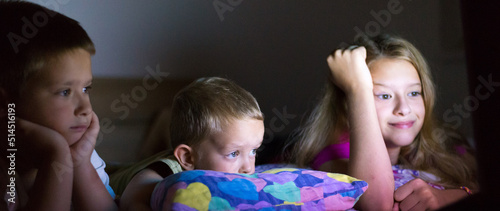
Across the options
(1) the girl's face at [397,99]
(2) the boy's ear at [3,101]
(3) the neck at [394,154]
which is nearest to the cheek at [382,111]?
(1) the girl's face at [397,99]

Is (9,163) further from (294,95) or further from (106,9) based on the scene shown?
(294,95)

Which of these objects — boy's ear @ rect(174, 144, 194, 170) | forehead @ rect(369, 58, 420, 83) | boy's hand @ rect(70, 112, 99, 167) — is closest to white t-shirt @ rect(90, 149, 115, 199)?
boy's hand @ rect(70, 112, 99, 167)

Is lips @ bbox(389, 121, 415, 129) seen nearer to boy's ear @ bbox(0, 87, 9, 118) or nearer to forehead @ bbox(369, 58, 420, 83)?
forehead @ bbox(369, 58, 420, 83)

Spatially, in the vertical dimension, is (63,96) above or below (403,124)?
above

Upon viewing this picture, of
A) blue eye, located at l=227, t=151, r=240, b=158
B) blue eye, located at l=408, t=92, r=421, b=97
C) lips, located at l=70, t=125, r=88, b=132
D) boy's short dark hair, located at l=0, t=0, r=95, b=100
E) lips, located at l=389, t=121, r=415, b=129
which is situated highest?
boy's short dark hair, located at l=0, t=0, r=95, b=100

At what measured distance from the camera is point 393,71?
113 centimetres

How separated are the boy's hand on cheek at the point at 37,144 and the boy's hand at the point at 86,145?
2 cm

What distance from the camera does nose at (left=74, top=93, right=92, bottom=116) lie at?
0.81 meters

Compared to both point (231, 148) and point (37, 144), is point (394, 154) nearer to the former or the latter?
point (231, 148)

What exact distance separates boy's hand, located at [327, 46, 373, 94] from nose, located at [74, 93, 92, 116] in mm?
505

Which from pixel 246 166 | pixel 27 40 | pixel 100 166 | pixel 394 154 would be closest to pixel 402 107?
pixel 394 154

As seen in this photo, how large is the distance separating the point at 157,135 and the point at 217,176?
0.65 ft

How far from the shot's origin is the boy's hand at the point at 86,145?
A: 2.64 ft

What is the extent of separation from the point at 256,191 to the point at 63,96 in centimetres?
33
